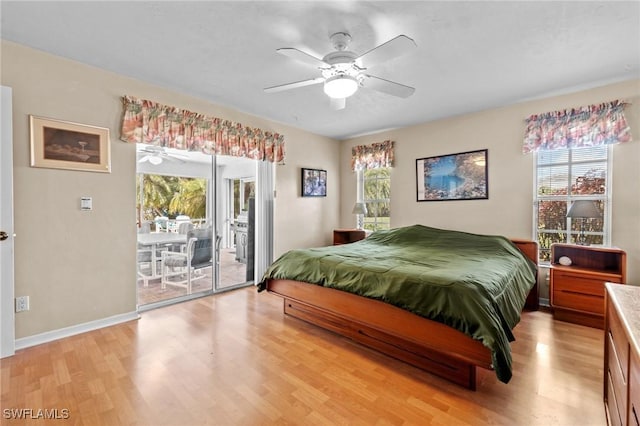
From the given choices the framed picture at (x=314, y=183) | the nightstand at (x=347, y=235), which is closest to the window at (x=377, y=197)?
the nightstand at (x=347, y=235)

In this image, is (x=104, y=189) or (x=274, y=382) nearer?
(x=274, y=382)

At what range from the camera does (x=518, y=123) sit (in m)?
3.68

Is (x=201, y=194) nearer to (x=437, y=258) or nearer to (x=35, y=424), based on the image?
(x=35, y=424)

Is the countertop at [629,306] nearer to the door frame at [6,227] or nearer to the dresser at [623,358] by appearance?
the dresser at [623,358]

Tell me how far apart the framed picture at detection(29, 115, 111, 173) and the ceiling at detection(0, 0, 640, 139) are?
64 cm

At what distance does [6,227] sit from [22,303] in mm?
686

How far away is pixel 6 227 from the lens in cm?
232

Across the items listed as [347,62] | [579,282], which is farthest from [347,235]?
[347,62]

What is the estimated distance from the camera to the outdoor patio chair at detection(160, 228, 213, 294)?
388 cm

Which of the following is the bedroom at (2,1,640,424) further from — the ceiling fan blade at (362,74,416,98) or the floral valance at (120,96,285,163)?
the ceiling fan blade at (362,74,416,98)

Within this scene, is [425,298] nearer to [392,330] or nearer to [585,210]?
[392,330]

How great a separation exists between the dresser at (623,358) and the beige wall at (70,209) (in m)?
3.79

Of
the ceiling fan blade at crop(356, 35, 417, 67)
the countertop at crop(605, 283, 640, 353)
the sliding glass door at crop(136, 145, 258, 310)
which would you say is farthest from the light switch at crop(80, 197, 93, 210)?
the countertop at crop(605, 283, 640, 353)

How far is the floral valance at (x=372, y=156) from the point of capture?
4914 mm
